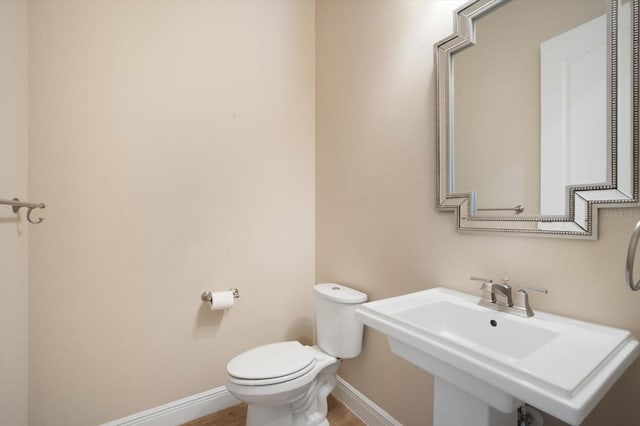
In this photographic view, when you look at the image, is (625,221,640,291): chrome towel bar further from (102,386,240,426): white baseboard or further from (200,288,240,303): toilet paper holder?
(102,386,240,426): white baseboard

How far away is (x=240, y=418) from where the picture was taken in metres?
1.62

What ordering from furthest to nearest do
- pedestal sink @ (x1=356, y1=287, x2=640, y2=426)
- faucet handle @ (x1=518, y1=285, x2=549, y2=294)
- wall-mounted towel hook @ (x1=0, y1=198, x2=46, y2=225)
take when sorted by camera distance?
wall-mounted towel hook @ (x1=0, y1=198, x2=46, y2=225) → faucet handle @ (x1=518, y1=285, x2=549, y2=294) → pedestal sink @ (x1=356, y1=287, x2=640, y2=426)

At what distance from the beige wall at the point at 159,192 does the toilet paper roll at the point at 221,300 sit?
98 millimetres

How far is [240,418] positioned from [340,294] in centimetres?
92

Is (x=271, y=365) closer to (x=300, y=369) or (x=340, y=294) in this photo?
(x=300, y=369)

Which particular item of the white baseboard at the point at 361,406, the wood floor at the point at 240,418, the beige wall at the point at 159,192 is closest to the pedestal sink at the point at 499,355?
the white baseboard at the point at 361,406

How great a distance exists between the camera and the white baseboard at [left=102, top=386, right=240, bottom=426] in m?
1.46

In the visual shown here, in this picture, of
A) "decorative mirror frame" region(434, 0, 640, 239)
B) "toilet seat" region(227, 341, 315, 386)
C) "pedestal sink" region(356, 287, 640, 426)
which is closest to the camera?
"pedestal sink" region(356, 287, 640, 426)

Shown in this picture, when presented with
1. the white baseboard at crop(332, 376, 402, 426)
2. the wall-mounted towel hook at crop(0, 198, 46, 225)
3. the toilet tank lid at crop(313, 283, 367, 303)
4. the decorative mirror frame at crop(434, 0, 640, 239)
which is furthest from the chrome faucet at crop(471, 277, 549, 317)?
the wall-mounted towel hook at crop(0, 198, 46, 225)

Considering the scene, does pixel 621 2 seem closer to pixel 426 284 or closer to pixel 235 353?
pixel 426 284

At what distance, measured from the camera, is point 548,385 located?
55cm

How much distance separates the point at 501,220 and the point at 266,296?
1.40 m

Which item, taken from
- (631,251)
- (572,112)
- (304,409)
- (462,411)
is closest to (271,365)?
(304,409)

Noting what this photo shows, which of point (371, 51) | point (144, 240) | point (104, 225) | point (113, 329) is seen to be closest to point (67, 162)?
point (104, 225)
